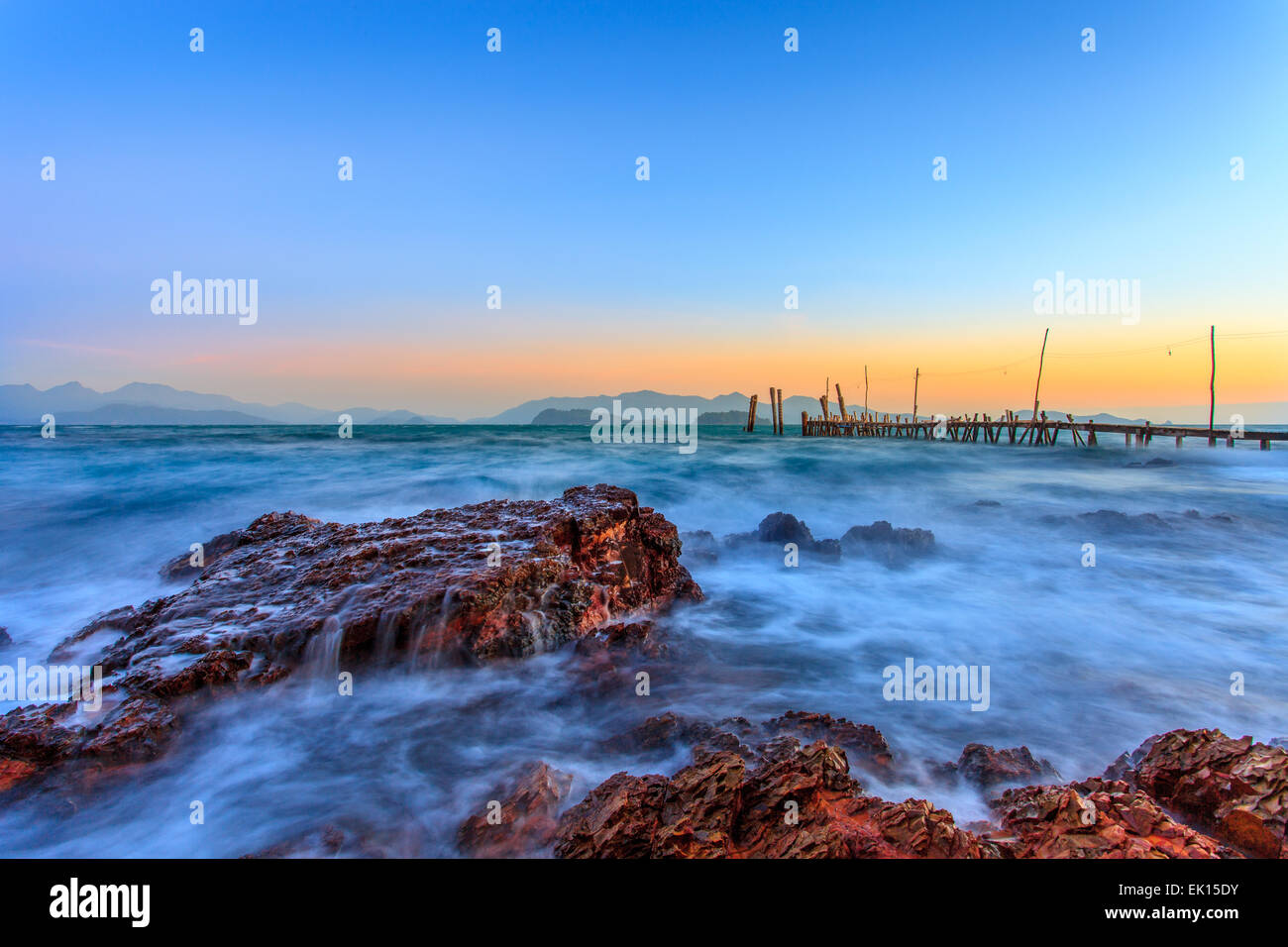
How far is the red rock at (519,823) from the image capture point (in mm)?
3557

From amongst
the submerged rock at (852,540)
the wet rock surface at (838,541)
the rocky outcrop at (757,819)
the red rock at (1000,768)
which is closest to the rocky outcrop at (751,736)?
the red rock at (1000,768)

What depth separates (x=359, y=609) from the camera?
5898 mm

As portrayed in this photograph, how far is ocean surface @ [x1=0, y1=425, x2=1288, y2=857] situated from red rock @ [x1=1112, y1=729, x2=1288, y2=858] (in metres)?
1.10

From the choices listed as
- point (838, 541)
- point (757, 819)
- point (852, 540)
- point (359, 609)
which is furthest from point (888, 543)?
point (359, 609)

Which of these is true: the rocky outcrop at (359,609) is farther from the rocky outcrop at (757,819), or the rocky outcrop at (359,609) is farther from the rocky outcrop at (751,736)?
the rocky outcrop at (757,819)

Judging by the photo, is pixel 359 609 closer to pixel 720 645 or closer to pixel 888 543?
pixel 720 645

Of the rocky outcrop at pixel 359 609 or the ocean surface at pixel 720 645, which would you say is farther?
the rocky outcrop at pixel 359 609

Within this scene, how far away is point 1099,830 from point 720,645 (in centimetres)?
434

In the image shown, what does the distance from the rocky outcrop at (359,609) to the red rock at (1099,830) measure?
13.3 ft
